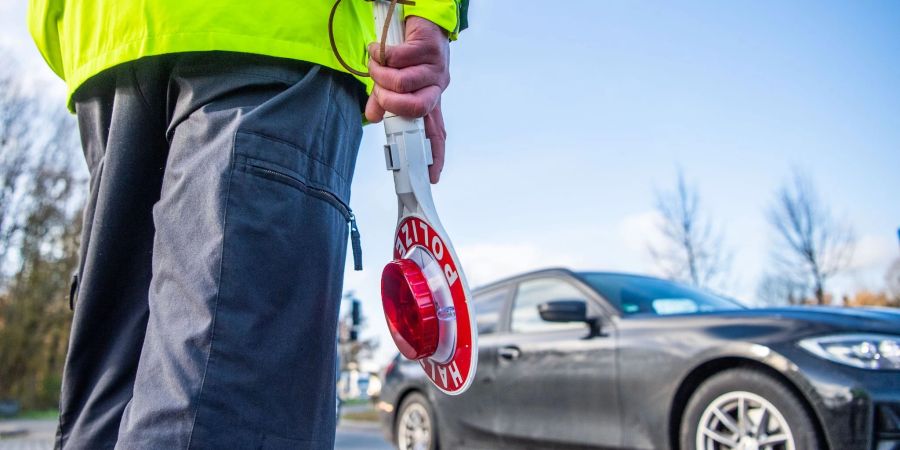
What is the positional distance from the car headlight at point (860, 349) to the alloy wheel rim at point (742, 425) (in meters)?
0.36

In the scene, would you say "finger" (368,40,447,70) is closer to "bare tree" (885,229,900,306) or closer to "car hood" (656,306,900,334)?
"car hood" (656,306,900,334)

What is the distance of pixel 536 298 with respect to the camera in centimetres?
521

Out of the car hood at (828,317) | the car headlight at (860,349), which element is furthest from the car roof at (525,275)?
the car headlight at (860,349)

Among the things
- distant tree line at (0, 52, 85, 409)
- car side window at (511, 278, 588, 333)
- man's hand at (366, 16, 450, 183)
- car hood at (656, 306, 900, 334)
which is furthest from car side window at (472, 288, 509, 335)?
distant tree line at (0, 52, 85, 409)

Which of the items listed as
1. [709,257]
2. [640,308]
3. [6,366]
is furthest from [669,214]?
[6,366]

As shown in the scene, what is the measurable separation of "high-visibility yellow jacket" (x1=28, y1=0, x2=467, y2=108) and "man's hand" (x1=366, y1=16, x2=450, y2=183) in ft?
0.14

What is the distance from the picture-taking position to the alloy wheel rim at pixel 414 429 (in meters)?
5.40

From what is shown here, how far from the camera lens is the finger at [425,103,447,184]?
1361 millimetres

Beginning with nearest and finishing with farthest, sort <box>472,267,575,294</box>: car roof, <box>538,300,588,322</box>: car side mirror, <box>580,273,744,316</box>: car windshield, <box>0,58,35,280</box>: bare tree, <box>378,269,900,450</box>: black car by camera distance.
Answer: <box>378,269,900,450</box>: black car → <box>538,300,588,322</box>: car side mirror → <box>580,273,744,316</box>: car windshield → <box>472,267,575,294</box>: car roof → <box>0,58,35,280</box>: bare tree

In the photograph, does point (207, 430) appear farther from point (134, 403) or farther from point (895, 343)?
point (895, 343)

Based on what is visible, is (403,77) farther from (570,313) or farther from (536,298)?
(536,298)

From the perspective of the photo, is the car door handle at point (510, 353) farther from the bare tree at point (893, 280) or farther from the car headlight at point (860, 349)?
the bare tree at point (893, 280)

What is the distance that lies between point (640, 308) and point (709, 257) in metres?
17.3

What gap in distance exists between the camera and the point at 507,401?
4730 mm
